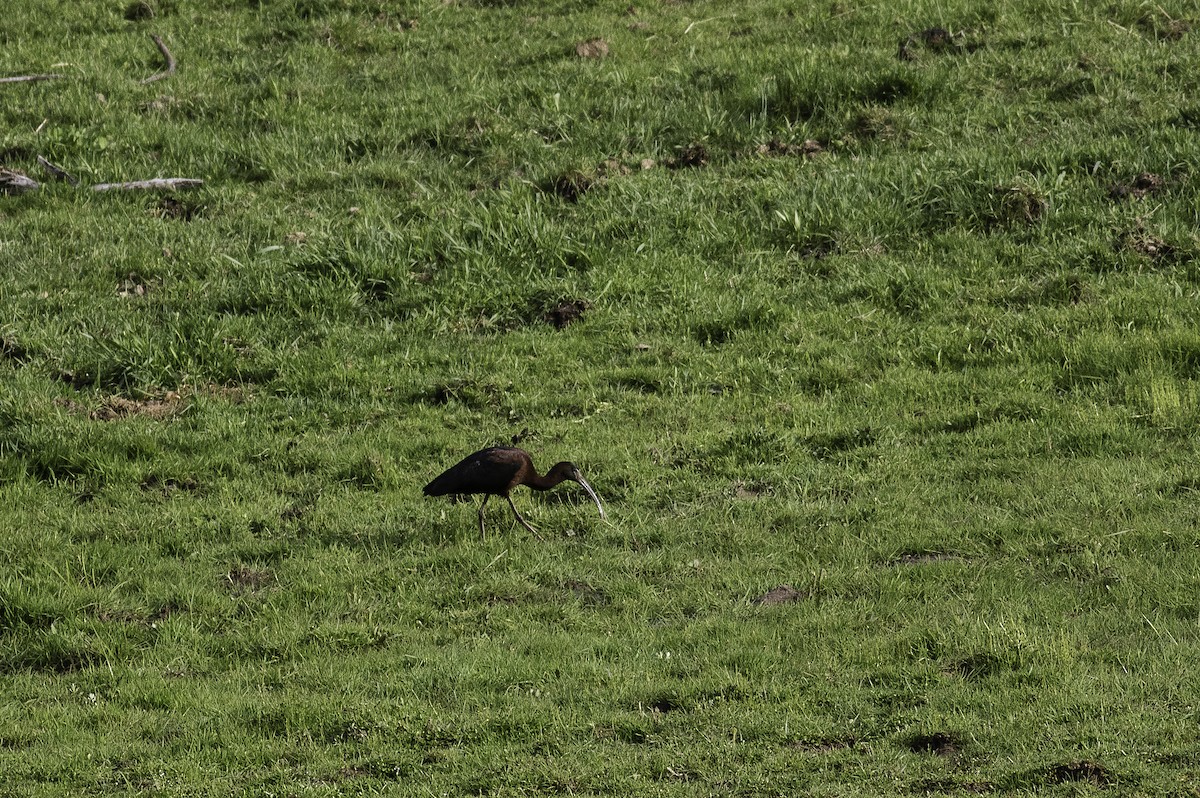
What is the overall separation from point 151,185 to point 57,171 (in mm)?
978

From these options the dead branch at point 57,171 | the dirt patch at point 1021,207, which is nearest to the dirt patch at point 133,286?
the dead branch at point 57,171

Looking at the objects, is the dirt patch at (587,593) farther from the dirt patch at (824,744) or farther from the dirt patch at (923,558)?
the dirt patch at (824,744)

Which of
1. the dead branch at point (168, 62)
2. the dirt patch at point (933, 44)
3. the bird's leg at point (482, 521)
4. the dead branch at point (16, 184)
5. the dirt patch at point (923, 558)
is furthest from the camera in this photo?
the dead branch at point (168, 62)

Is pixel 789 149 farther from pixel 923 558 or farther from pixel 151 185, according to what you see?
pixel 923 558

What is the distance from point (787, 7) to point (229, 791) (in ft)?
41.3

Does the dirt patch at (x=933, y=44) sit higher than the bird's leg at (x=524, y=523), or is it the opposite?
the dirt patch at (x=933, y=44)

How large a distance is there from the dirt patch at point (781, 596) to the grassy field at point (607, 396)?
2cm

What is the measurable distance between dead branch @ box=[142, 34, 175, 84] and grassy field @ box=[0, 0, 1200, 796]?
12cm

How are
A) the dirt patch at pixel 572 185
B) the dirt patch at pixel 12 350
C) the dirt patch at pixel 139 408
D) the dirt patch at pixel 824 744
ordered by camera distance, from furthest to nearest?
the dirt patch at pixel 572 185, the dirt patch at pixel 12 350, the dirt patch at pixel 139 408, the dirt patch at pixel 824 744

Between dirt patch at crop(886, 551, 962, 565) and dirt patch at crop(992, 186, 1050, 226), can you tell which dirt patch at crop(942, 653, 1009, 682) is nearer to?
dirt patch at crop(886, 551, 962, 565)

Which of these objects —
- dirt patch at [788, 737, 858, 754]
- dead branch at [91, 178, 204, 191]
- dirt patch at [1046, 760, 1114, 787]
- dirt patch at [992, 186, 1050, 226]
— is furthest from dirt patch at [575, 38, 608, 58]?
dirt patch at [1046, 760, 1114, 787]

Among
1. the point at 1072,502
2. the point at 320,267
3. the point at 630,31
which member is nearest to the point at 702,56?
the point at 630,31

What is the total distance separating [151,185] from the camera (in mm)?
14578

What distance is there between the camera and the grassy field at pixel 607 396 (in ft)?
23.9
